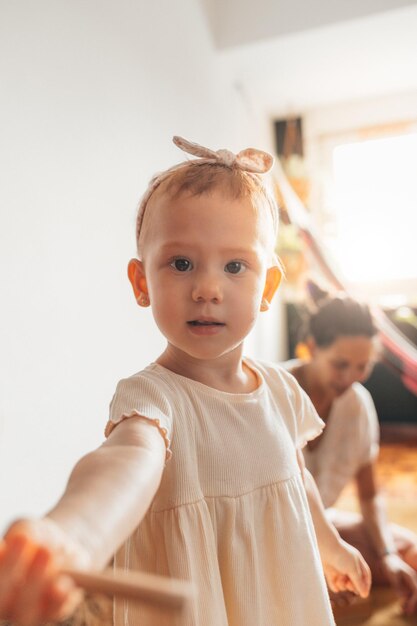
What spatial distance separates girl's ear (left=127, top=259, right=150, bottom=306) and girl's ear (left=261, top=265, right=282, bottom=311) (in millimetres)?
126

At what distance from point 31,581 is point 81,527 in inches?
2.2

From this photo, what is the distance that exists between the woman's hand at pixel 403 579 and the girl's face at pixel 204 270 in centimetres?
111

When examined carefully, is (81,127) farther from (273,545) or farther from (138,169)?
(273,545)

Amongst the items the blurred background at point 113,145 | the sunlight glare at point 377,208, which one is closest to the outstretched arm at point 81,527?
the blurred background at point 113,145

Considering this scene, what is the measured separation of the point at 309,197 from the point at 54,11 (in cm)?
231

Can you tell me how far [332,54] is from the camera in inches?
107

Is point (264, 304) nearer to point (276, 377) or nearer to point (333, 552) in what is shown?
point (276, 377)

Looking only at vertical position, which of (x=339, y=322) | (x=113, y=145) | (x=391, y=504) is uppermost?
(x=113, y=145)

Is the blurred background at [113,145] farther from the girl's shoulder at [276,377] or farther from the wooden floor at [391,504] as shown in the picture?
the girl's shoulder at [276,377]

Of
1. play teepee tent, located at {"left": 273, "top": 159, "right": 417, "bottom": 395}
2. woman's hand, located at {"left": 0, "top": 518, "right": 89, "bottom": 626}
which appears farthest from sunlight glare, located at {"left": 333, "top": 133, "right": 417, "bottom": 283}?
woman's hand, located at {"left": 0, "top": 518, "right": 89, "bottom": 626}

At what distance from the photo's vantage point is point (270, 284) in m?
0.69

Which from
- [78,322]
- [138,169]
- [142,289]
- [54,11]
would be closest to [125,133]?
[138,169]

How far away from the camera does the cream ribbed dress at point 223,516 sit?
530 millimetres

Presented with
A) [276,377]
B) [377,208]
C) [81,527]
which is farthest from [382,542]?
[377,208]
